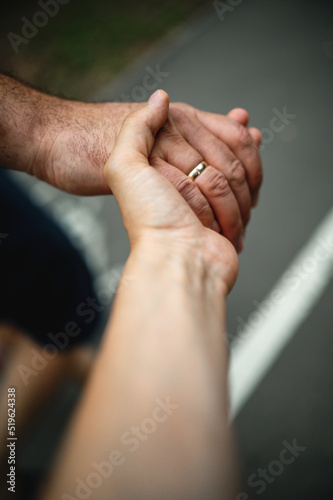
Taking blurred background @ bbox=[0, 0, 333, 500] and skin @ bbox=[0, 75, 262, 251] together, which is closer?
skin @ bbox=[0, 75, 262, 251]

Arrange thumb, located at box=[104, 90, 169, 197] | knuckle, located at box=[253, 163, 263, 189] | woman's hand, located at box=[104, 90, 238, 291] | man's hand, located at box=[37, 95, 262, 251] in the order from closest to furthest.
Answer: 1. woman's hand, located at box=[104, 90, 238, 291]
2. thumb, located at box=[104, 90, 169, 197]
3. man's hand, located at box=[37, 95, 262, 251]
4. knuckle, located at box=[253, 163, 263, 189]

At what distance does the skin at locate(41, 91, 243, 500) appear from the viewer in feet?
3.47

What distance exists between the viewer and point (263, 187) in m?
3.43

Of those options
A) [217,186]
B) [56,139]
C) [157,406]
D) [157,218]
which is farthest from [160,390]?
[56,139]

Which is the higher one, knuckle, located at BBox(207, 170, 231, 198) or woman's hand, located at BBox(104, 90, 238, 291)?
knuckle, located at BBox(207, 170, 231, 198)

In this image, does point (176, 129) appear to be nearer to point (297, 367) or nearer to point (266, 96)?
point (297, 367)

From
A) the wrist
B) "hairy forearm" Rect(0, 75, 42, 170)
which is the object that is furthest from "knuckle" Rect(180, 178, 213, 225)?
"hairy forearm" Rect(0, 75, 42, 170)

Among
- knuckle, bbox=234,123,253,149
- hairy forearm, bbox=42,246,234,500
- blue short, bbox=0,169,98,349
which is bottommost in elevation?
blue short, bbox=0,169,98,349

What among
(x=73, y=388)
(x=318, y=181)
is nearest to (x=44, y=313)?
(x=73, y=388)

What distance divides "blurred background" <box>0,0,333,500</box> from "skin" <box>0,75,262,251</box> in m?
0.28

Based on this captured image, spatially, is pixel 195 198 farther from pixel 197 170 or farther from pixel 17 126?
pixel 17 126

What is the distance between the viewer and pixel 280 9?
458 cm

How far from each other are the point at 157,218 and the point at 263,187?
2.16 m

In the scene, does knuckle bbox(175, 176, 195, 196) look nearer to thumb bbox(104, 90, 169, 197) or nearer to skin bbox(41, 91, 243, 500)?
thumb bbox(104, 90, 169, 197)
